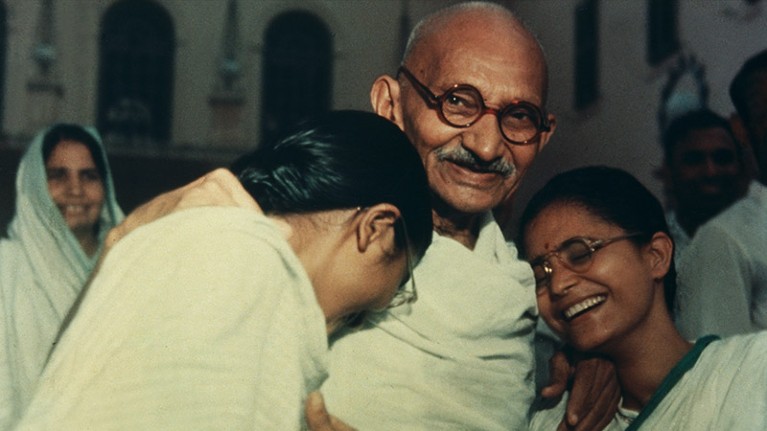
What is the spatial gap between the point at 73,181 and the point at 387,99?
712mm

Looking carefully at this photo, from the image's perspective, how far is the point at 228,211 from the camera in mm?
1256

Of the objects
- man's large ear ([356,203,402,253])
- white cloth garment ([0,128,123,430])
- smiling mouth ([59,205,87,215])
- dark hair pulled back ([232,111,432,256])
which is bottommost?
white cloth garment ([0,128,123,430])

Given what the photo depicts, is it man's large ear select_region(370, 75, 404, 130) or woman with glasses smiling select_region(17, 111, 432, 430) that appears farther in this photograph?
man's large ear select_region(370, 75, 404, 130)

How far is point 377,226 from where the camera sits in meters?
1.40

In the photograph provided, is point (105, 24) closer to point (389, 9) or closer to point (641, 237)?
point (389, 9)

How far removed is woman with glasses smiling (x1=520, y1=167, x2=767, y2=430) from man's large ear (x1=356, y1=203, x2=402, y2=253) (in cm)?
49

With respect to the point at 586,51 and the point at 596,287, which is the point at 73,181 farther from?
the point at 586,51

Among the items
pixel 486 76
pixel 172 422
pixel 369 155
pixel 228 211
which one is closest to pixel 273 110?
pixel 486 76

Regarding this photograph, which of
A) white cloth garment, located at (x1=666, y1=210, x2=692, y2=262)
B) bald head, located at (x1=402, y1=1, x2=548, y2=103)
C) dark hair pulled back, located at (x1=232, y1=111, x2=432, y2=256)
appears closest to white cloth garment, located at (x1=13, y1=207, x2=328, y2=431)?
dark hair pulled back, located at (x1=232, y1=111, x2=432, y2=256)

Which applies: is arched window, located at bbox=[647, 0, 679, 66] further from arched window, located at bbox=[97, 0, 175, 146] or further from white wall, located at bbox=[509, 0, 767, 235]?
arched window, located at bbox=[97, 0, 175, 146]

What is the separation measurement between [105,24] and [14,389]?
0.78m

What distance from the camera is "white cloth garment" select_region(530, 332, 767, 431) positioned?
164cm

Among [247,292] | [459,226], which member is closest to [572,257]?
[459,226]

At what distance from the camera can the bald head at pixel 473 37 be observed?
1740mm
